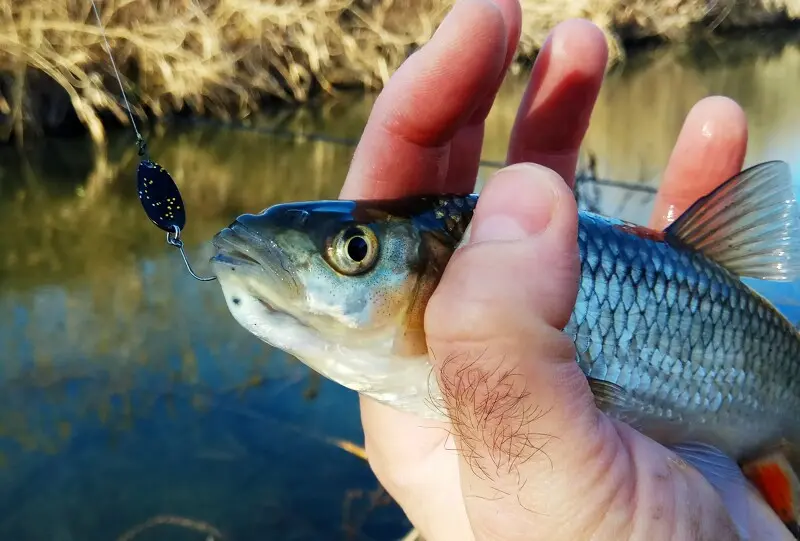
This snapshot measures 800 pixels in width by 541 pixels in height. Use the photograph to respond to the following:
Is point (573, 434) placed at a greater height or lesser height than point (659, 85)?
lesser

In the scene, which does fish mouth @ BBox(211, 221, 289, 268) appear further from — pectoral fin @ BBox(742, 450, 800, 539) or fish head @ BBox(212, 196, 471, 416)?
pectoral fin @ BBox(742, 450, 800, 539)

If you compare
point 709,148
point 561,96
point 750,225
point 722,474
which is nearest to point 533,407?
point 722,474

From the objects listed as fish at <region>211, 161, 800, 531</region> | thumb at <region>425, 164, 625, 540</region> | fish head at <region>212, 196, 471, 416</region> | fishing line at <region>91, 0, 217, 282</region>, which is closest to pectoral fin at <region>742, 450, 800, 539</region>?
fish at <region>211, 161, 800, 531</region>

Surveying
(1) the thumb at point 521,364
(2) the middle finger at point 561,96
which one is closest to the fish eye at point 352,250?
(1) the thumb at point 521,364

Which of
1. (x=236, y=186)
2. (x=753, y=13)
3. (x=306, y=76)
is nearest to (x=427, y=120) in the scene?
(x=236, y=186)

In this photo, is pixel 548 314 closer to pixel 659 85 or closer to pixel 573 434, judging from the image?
pixel 573 434

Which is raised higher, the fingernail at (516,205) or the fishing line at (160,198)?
the fingernail at (516,205)

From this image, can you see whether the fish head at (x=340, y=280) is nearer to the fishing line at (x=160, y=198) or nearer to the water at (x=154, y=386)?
the fishing line at (x=160, y=198)
